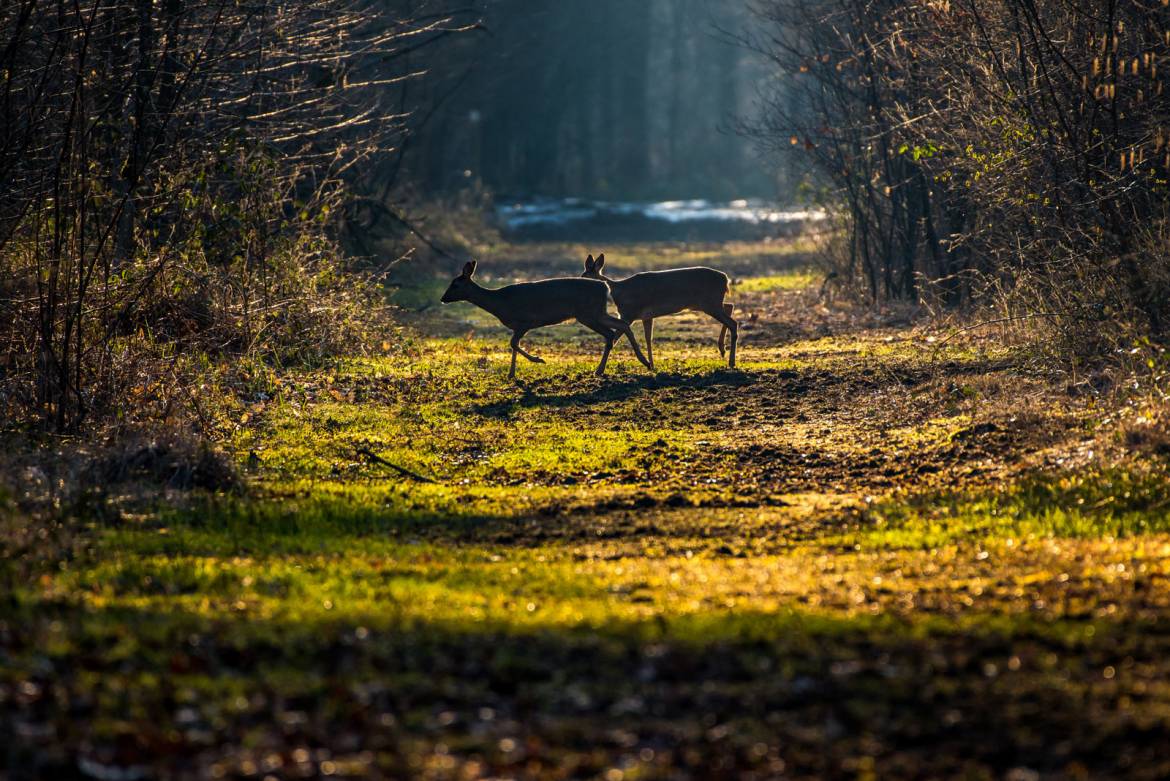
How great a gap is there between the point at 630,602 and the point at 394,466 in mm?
4738

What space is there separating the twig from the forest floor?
42mm

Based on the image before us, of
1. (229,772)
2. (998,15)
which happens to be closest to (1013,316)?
(998,15)

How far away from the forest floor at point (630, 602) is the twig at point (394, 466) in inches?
1.6

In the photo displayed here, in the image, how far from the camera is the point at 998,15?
16.4 metres

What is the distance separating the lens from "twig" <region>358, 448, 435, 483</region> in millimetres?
11578

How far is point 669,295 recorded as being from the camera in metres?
18.6

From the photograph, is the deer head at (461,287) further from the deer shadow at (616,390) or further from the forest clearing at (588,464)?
the deer shadow at (616,390)

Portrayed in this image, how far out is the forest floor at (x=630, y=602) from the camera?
5492mm

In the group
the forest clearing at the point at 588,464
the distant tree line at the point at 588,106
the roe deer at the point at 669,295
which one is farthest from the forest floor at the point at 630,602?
the distant tree line at the point at 588,106

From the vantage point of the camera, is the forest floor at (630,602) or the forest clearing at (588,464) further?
the forest clearing at (588,464)

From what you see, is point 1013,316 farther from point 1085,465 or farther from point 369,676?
point 369,676

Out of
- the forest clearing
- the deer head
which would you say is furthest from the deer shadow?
the deer head

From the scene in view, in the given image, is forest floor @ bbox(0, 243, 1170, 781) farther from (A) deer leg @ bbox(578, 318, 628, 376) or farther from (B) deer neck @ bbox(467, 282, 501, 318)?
(B) deer neck @ bbox(467, 282, 501, 318)

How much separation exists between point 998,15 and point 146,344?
10705 millimetres
